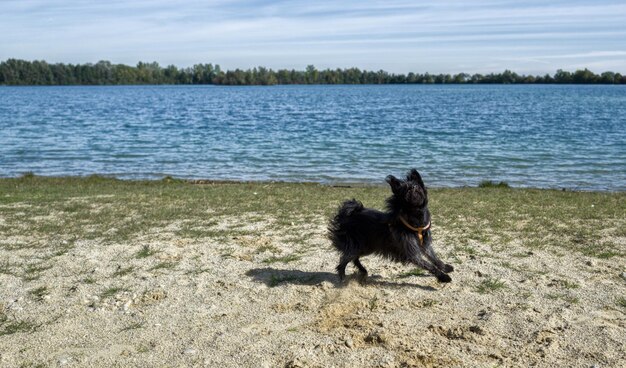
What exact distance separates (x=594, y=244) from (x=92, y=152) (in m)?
23.3

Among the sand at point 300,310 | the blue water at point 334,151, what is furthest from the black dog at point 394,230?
the blue water at point 334,151

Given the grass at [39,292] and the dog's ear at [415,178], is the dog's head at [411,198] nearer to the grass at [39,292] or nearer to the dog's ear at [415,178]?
the dog's ear at [415,178]

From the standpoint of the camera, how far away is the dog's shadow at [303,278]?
7.21m

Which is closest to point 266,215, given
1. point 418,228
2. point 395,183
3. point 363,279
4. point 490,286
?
point 363,279

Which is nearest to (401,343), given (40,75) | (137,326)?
(137,326)

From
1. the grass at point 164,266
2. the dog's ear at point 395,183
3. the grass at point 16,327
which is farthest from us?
the grass at point 164,266

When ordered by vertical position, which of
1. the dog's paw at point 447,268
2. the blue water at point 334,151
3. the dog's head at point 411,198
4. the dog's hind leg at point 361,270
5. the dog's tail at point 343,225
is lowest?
the blue water at point 334,151

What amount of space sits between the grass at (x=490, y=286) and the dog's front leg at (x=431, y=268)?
1.17 feet

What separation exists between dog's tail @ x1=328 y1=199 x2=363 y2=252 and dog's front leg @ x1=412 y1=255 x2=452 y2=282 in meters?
0.80

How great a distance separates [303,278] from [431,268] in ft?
4.86

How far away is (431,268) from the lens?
277 inches

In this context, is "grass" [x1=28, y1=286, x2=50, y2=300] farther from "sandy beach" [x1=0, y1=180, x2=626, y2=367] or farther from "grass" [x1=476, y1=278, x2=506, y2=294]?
"grass" [x1=476, y1=278, x2=506, y2=294]

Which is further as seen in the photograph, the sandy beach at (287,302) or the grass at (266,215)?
the grass at (266,215)

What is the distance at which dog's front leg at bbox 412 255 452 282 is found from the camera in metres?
6.94
